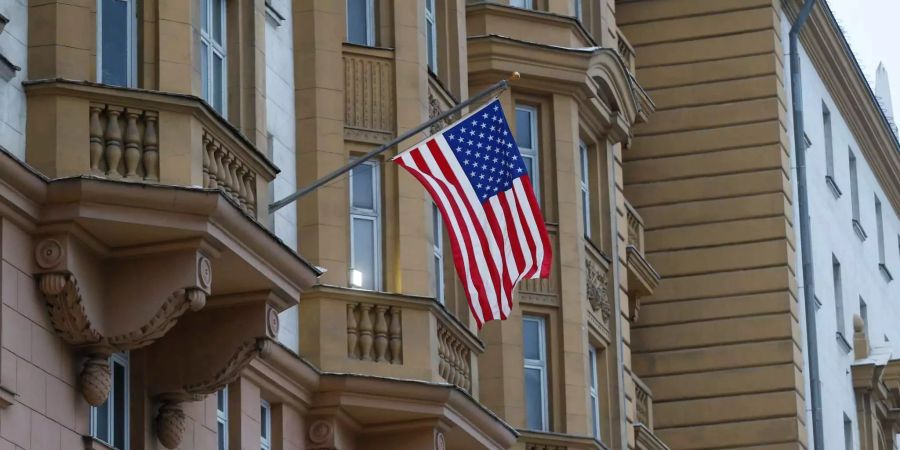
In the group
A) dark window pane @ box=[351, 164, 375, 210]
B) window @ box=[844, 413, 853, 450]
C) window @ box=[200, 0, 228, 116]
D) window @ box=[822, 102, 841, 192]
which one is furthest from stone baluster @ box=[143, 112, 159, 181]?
window @ box=[822, 102, 841, 192]

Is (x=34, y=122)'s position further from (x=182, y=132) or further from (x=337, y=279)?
(x=337, y=279)

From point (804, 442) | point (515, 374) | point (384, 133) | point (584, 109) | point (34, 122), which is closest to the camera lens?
point (34, 122)

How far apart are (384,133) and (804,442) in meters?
20.8

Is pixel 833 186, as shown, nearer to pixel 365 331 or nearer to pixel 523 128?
pixel 523 128

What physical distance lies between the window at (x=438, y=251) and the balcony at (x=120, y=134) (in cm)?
703

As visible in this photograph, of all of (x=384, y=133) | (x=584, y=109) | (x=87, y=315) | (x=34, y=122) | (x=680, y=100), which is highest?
(x=680, y=100)

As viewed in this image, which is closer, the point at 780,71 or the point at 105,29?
the point at 105,29

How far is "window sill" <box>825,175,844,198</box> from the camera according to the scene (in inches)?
2237

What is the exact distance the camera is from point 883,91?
7019 centimetres

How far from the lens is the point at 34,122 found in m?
24.3

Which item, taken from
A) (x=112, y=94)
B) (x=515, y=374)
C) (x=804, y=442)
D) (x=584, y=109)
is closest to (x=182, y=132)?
(x=112, y=94)

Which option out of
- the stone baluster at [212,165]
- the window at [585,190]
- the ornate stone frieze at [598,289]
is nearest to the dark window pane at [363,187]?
the stone baluster at [212,165]

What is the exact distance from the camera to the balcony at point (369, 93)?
3158 cm

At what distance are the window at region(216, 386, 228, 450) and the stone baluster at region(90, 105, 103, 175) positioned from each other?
4.34m
